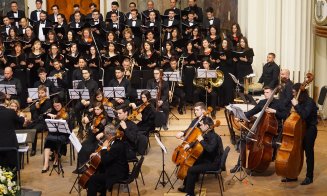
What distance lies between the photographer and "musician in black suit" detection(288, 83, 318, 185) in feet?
32.3

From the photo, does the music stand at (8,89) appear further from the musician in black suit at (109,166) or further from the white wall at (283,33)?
the white wall at (283,33)

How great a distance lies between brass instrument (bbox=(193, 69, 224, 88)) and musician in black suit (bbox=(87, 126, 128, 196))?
4862 millimetres

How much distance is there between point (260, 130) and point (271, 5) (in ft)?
16.4

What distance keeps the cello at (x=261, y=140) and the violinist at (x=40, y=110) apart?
11.8ft

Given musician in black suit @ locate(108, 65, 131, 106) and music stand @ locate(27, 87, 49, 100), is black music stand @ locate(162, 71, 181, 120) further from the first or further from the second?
music stand @ locate(27, 87, 49, 100)

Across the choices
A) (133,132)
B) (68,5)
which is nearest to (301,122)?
(133,132)

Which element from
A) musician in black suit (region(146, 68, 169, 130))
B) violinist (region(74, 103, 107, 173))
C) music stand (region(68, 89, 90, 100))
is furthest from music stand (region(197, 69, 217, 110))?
violinist (region(74, 103, 107, 173))

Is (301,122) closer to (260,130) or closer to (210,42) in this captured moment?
(260,130)

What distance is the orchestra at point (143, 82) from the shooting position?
10.1m

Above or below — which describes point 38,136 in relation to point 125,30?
below

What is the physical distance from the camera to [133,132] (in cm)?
1046

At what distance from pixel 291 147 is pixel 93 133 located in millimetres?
2837

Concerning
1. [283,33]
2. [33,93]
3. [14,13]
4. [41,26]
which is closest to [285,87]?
[283,33]

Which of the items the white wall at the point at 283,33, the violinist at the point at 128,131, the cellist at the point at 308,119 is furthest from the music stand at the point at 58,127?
the white wall at the point at 283,33
